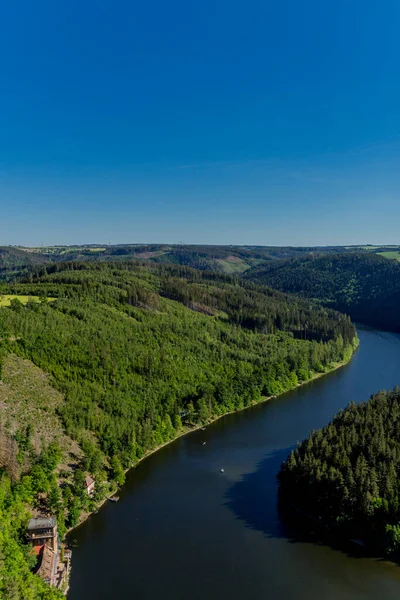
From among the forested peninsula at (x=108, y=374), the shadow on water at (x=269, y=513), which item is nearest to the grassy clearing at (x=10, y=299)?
the forested peninsula at (x=108, y=374)

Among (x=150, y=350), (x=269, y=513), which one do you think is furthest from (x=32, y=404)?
(x=269, y=513)

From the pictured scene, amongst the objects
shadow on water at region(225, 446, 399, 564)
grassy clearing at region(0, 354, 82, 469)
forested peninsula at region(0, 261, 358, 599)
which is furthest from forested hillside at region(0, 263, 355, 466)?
shadow on water at region(225, 446, 399, 564)

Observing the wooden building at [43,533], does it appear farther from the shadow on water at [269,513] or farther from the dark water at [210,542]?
the shadow on water at [269,513]

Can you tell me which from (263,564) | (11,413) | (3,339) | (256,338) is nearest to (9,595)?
(263,564)

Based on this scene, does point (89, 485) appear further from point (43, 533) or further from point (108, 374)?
point (108, 374)

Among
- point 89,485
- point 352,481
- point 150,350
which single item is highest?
point 150,350
